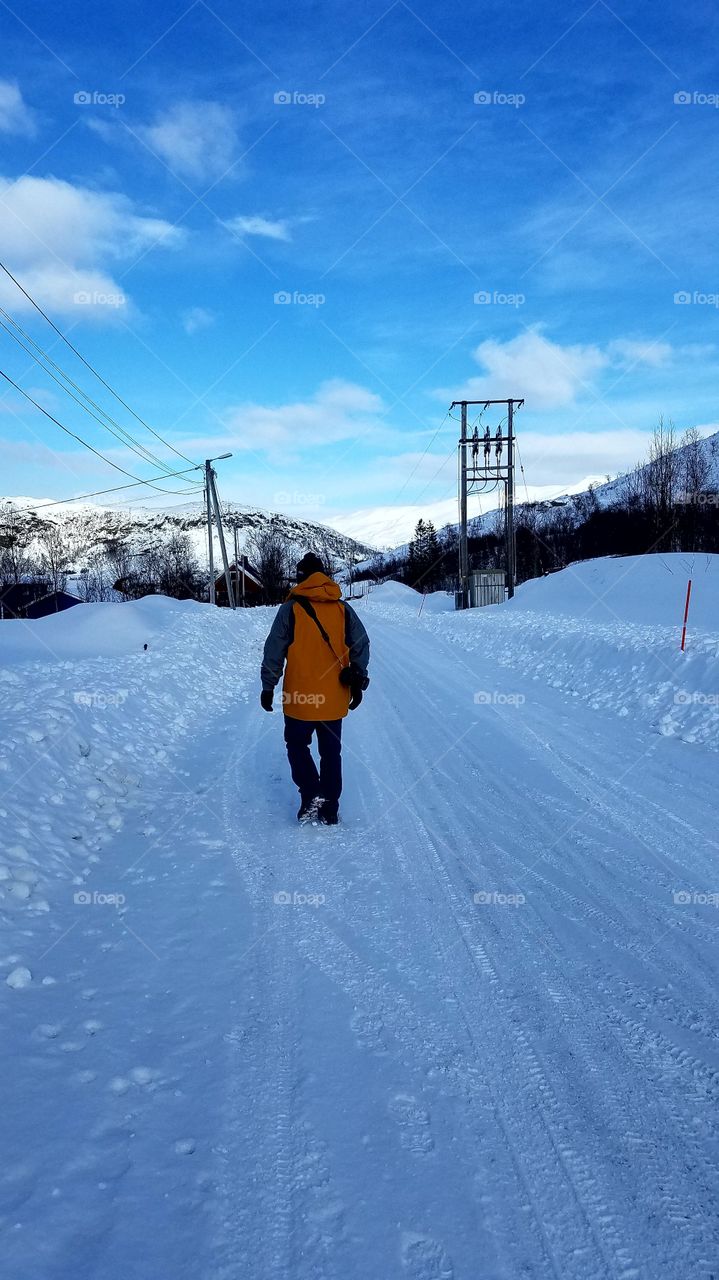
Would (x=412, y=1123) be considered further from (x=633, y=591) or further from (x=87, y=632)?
(x=633, y=591)

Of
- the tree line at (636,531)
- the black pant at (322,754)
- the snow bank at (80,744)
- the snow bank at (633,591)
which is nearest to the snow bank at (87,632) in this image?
the snow bank at (80,744)

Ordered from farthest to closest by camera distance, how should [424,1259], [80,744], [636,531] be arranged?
[636,531], [80,744], [424,1259]

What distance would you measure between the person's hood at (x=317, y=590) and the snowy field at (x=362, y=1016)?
1788mm

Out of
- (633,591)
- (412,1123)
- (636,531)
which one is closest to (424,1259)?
(412,1123)

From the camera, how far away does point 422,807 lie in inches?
214

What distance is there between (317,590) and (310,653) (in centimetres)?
49

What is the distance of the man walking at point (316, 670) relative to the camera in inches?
199

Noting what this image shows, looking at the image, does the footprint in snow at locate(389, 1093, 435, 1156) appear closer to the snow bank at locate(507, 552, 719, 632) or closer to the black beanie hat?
the black beanie hat

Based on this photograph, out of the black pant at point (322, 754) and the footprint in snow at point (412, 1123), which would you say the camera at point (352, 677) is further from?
the footprint in snow at point (412, 1123)

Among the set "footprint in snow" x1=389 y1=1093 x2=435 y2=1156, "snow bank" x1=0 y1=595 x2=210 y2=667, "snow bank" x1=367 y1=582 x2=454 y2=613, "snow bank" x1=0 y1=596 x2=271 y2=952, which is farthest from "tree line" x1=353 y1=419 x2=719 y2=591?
"footprint in snow" x1=389 y1=1093 x2=435 y2=1156

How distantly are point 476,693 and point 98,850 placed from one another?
684cm

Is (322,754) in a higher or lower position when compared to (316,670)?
lower

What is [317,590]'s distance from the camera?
5008 mm

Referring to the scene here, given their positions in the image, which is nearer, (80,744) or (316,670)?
(316,670)
